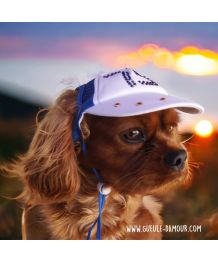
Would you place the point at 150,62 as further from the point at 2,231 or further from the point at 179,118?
the point at 2,231

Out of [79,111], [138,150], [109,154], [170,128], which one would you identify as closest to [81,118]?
[79,111]

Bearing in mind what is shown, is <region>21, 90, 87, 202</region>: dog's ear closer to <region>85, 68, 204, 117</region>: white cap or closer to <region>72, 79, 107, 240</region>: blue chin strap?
<region>72, 79, 107, 240</region>: blue chin strap

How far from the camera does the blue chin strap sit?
2.79 m

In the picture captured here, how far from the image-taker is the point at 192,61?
2.98 m

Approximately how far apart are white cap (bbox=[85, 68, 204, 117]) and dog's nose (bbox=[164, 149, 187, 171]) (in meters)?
0.25

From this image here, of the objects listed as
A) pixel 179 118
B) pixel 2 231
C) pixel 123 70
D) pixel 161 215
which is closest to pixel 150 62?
pixel 123 70

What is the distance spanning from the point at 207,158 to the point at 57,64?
3.34ft

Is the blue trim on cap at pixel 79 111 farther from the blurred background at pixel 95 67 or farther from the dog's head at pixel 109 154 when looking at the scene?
the blurred background at pixel 95 67

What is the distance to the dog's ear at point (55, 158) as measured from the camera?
9.19 feet

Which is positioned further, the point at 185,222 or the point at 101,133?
the point at 185,222

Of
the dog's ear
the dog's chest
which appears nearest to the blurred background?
the dog's ear

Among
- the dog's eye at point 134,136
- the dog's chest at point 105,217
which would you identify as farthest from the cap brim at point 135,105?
the dog's chest at point 105,217

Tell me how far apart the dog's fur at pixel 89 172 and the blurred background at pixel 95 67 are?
9 centimetres
